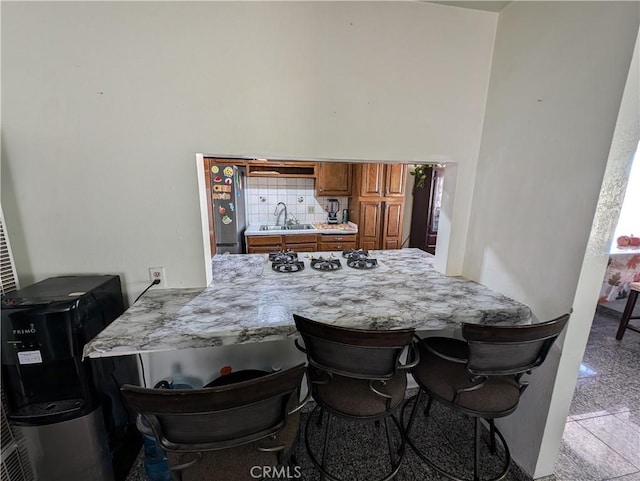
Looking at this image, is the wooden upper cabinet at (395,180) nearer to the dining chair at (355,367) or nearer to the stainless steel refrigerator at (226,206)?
the stainless steel refrigerator at (226,206)

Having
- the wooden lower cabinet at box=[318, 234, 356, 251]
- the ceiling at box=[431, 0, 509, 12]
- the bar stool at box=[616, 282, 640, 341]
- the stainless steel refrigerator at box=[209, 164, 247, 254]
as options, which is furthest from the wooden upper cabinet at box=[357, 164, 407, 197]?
the bar stool at box=[616, 282, 640, 341]

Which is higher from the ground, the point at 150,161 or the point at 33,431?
the point at 150,161

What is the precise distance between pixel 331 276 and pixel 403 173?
9.07 ft

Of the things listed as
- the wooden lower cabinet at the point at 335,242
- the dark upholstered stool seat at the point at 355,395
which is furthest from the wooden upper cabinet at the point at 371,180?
the dark upholstered stool seat at the point at 355,395

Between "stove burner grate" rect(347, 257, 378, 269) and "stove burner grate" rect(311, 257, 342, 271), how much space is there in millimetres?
95

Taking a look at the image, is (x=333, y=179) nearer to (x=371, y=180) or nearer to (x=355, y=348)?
(x=371, y=180)

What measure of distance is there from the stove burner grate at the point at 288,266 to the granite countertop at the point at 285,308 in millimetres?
47

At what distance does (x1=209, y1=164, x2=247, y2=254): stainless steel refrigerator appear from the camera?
3.35 metres

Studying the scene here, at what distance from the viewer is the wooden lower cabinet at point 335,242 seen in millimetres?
3949

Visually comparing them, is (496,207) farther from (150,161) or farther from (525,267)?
(150,161)

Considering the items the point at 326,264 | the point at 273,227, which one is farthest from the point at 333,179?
the point at 326,264

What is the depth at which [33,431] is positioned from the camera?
1.18 meters

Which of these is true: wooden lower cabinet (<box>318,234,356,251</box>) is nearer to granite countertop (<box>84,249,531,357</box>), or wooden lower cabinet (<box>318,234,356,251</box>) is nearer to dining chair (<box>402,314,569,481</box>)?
granite countertop (<box>84,249,531,357</box>)

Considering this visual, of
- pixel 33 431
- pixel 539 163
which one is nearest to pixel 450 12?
pixel 539 163
